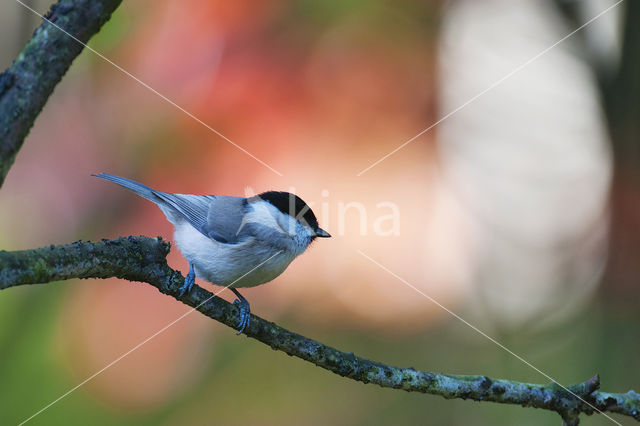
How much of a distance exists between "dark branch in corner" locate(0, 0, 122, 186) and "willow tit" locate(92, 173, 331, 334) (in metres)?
1.24

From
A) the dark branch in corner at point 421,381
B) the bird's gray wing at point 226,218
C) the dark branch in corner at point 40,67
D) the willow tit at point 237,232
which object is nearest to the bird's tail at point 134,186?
the willow tit at point 237,232

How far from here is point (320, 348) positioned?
2.02m

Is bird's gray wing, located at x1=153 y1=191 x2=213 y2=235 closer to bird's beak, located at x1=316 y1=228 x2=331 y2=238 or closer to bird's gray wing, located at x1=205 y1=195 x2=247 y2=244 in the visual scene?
bird's gray wing, located at x1=205 y1=195 x2=247 y2=244

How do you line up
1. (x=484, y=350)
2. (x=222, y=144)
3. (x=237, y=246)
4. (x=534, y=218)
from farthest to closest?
(x=534, y=218) → (x=484, y=350) → (x=222, y=144) → (x=237, y=246)

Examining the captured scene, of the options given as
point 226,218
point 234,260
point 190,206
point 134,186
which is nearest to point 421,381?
point 234,260

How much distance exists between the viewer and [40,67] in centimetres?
127

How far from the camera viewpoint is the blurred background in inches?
123

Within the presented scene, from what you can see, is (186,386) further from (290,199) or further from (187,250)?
(290,199)

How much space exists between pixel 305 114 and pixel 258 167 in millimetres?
484

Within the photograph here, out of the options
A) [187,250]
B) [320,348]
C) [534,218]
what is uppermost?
[534,218]

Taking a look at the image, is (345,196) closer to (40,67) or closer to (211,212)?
(211,212)

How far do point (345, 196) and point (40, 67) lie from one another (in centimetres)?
253

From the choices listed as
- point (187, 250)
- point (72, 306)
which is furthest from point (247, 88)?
point (72, 306)

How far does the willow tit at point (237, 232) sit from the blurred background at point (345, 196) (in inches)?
A: 13.9
